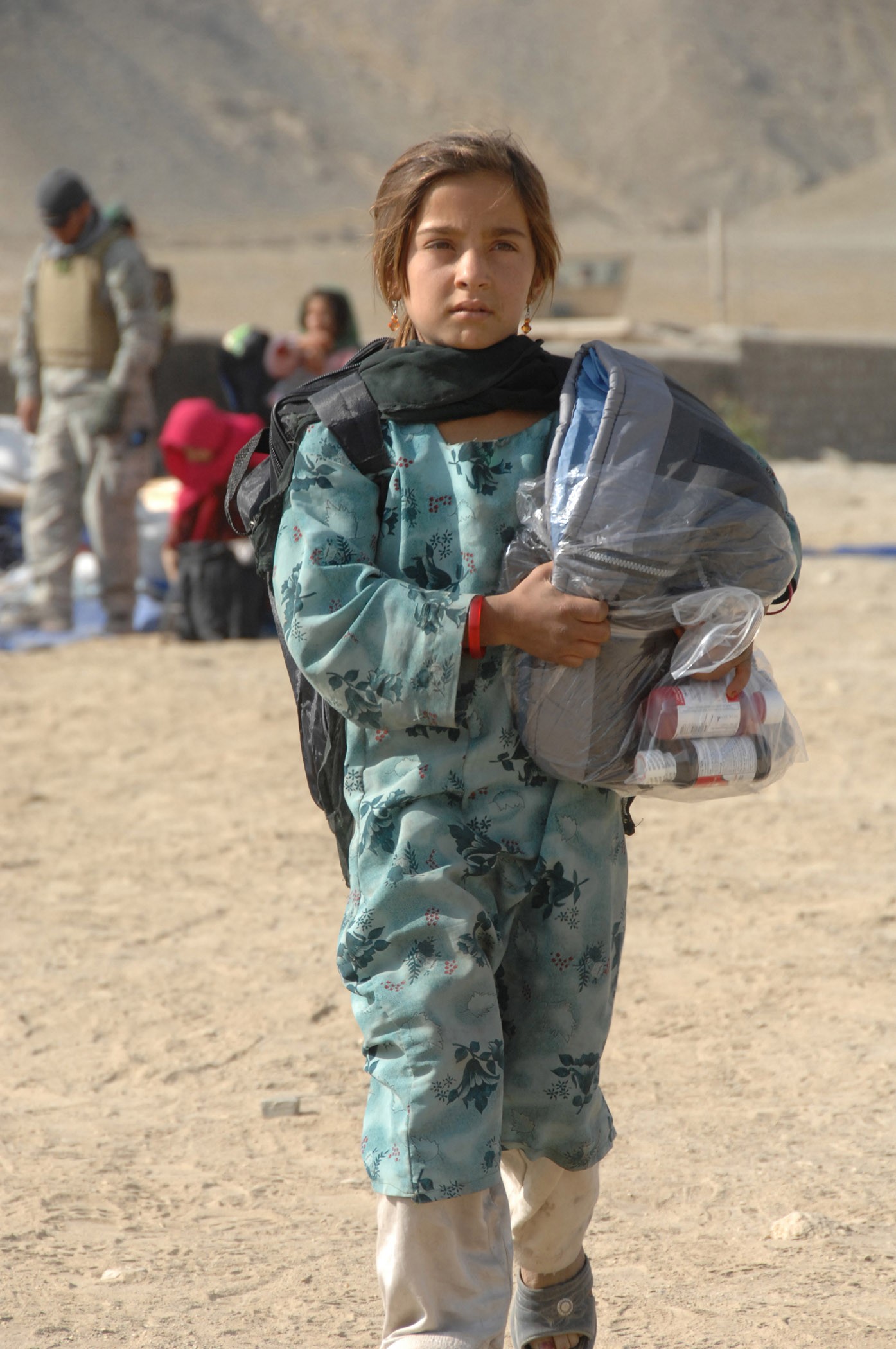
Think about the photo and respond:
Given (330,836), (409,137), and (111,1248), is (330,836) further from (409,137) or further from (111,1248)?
(409,137)

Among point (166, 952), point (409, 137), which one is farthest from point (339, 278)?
point (166, 952)

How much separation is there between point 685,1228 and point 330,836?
2265 mm

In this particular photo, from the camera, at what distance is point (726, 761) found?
75.3 inches

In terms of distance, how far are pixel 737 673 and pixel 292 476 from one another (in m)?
0.57

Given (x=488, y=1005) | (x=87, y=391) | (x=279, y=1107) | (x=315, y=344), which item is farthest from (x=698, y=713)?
(x=315, y=344)

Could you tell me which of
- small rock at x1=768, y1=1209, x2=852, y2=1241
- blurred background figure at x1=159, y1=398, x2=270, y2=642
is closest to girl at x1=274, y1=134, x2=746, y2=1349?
small rock at x1=768, y1=1209, x2=852, y2=1241

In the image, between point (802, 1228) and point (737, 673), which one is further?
point (802, 1228)

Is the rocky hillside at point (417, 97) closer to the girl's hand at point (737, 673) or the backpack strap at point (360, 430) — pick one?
the backpack strap at point (360, 430)

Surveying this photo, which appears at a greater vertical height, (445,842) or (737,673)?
(737,673)

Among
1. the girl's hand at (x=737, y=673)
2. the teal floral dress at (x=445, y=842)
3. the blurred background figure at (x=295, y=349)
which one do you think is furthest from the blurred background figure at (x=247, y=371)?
the girl's hand at (x=737, y=673)

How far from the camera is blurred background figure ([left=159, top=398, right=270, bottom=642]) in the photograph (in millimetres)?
7195

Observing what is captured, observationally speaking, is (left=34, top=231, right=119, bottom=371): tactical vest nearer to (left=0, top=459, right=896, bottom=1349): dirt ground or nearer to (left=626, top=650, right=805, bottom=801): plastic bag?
(left=0, top=459, right=896, bottom=1349): dirt ground

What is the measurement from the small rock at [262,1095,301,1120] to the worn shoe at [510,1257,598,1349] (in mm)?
969

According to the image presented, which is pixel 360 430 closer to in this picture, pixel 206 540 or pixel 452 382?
pixel 452 382
